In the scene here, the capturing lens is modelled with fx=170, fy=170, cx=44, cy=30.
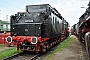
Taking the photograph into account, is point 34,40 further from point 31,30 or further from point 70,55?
point 70,55

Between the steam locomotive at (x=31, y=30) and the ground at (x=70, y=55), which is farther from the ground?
the steam locomotive at (x=31, y=30)

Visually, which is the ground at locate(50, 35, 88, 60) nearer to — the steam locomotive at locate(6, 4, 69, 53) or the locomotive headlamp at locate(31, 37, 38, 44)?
the steam locomotive at locate(6, 4, 69, 53)

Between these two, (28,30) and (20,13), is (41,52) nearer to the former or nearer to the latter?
(28,30)

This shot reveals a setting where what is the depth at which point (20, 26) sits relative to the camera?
11492 millimetres

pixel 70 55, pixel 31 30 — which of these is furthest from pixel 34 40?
pixel 70 55

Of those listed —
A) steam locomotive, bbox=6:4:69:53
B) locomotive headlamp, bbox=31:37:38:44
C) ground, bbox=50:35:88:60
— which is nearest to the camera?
ground, bbox=50:35:88:60

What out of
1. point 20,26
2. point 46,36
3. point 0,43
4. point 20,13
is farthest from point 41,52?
point 0,43

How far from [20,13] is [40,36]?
2.45 meters

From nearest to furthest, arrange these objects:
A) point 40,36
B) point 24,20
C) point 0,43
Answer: point 40,36, point 24,20, point 0,43

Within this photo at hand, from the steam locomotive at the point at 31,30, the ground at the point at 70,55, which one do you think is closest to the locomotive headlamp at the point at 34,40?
the steam locomotive at the point at 31,30

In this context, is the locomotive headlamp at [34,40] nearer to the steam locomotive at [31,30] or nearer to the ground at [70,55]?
the steam locomotive at [31,30]

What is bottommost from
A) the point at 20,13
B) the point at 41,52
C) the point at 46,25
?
the point at 41,52

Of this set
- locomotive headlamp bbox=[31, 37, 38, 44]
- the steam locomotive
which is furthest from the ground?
locomotive headlamp bbox=[31, 37, 38, 44]

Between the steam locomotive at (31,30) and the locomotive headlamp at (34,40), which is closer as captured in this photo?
the locomotive headlamp at (34,40)
